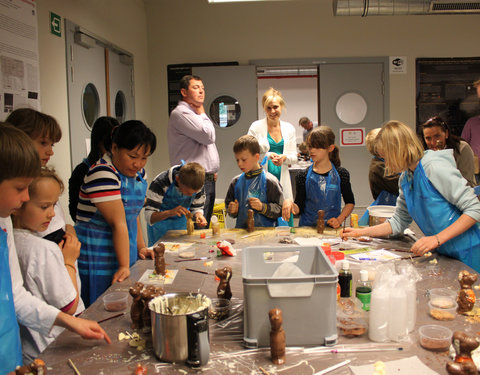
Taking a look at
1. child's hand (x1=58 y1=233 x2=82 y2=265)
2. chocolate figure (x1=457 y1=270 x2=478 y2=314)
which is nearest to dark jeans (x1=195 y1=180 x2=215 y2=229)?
child's hand (x1=58 y1=233 x2=82 y2=265)

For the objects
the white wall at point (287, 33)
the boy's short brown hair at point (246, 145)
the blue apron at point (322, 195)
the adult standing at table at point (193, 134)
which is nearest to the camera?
the boy's short brown hair at point (246, 145)

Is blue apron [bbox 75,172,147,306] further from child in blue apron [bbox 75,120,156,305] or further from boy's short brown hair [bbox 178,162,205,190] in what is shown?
boy's short brown hair [bbox 178,162,205,190]

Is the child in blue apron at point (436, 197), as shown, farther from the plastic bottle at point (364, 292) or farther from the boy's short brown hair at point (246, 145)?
the boy's short brown hair at point (246, 145)

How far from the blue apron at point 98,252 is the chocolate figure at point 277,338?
126cm

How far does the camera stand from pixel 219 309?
1.61 meters

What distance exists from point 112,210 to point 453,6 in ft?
14.8

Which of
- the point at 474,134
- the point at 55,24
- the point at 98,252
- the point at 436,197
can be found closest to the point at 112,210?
the point at 98,252

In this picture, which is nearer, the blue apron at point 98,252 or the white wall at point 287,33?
the blue apron at point 98,252

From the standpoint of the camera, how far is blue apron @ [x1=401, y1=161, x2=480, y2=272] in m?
Answer: 2.26

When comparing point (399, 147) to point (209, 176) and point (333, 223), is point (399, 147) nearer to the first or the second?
point (333, 223)

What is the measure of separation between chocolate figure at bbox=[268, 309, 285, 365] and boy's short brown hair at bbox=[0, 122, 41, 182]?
3.03 feet

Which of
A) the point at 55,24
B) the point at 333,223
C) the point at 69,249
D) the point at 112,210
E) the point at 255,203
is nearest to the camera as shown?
the point at 69,249

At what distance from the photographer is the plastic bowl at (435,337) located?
1334 millimetres

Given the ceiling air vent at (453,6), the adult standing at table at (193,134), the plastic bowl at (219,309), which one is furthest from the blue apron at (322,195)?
the ceiling air vent at (453,6)
